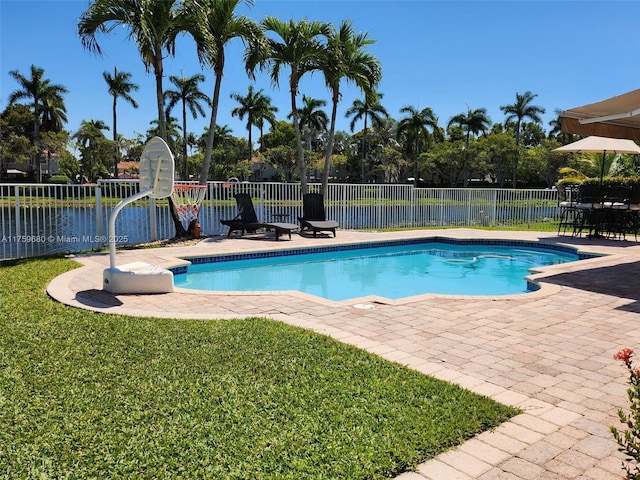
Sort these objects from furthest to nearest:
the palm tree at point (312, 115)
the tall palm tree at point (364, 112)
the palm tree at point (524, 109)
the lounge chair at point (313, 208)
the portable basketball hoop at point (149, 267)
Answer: the palm tree at point (524, 109) < the palm tree at point (312, 115) < the tall palm tree at point (364, 112) < the lounge chair at point (313, 208) < the portable basketball hoop at point (149, 267)

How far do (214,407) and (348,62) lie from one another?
14.4 m

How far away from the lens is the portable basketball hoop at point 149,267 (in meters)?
6.77

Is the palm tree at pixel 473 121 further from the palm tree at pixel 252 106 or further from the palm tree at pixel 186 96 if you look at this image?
the palm tree at pixel 186 96

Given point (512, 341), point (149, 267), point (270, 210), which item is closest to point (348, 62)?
point (270, 210)

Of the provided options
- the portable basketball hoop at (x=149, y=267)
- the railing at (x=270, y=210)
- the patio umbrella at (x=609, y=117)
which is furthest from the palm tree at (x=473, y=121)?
the portable basketball hoop at (x=149, y=267)

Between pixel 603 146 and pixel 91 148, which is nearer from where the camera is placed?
pixel 603 146

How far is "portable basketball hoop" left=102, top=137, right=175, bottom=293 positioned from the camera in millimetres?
6770

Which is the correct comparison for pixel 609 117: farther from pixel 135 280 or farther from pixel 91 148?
pixel 91 148

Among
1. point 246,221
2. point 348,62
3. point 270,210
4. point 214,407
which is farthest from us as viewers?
point 348,62

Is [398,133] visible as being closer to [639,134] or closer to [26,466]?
[639,134]

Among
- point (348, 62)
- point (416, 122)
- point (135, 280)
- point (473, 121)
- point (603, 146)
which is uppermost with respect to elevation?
point (473, 121)

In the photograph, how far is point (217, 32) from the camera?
41.5 ft

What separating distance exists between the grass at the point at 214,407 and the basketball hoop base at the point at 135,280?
177 cm

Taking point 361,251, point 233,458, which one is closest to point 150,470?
point 233,458
